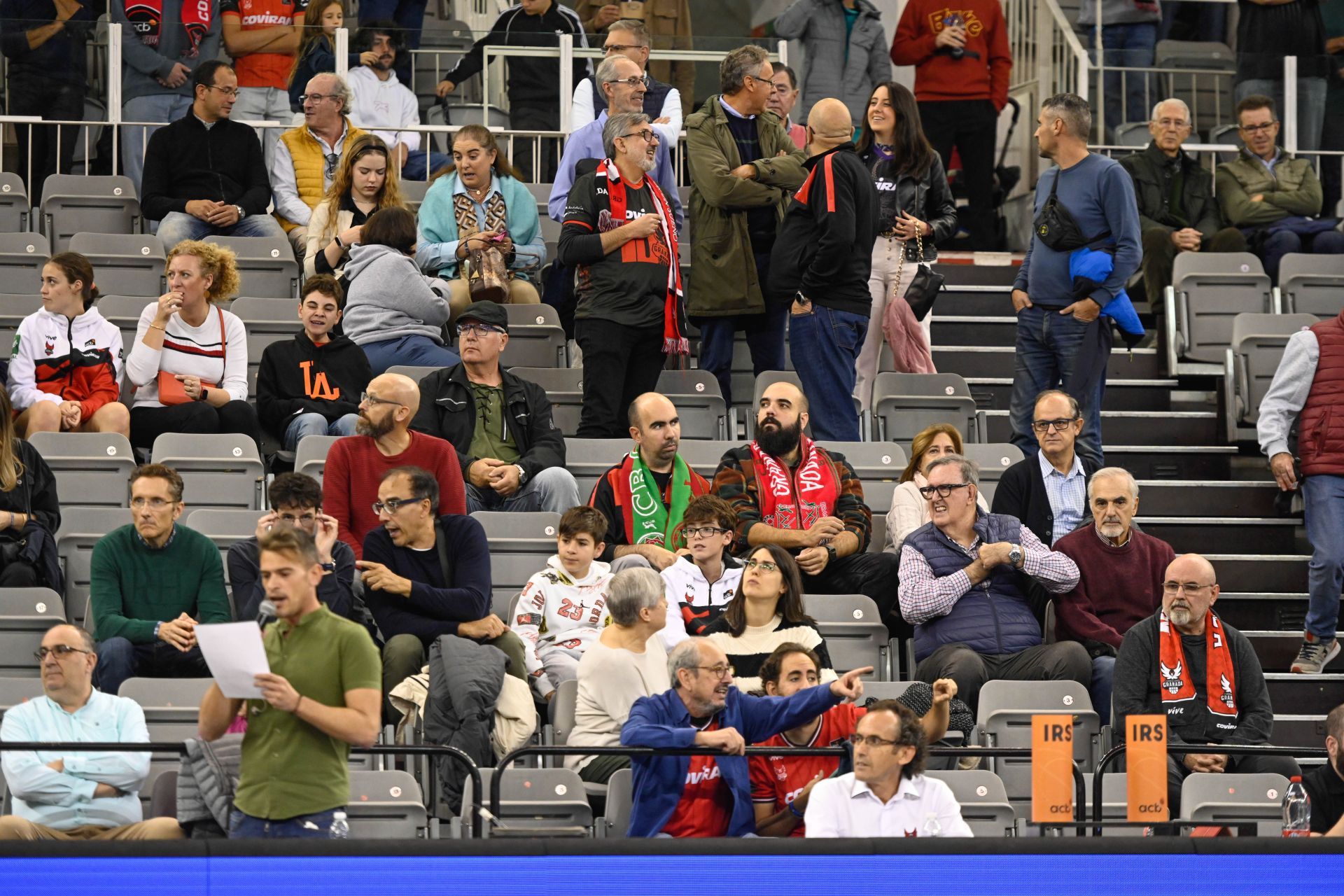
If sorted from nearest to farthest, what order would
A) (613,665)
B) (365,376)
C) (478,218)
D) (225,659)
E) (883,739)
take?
1. (225,659)
2. (883,739)
3. (613,665)
4. (365,376)
5. (478,218)

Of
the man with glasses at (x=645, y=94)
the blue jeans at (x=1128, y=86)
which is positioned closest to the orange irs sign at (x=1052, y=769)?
the man with glasses at (x=645, y=94)

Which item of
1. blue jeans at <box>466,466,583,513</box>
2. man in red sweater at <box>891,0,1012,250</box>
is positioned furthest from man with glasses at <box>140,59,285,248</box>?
man in red sweater at <box>891,0,1012,250</box>

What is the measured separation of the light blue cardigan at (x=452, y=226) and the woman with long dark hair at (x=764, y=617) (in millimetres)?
2879

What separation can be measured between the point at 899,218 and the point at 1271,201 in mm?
2560

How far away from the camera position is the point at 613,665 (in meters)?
6.41

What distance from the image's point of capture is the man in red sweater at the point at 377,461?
724 centimetres


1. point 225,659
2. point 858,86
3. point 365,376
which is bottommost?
point 225,659

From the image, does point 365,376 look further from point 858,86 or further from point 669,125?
point 858,86

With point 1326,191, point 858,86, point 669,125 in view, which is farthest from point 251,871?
point 1326,191

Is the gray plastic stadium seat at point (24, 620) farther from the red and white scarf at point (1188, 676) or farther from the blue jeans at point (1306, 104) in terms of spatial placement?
the blue jeans at point (1306, 104)

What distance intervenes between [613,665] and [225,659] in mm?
1892

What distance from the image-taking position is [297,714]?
4.88 metres

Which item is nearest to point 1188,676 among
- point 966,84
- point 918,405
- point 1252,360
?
point 918,405

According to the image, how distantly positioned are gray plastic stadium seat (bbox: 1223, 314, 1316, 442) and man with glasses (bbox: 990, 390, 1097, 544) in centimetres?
169
